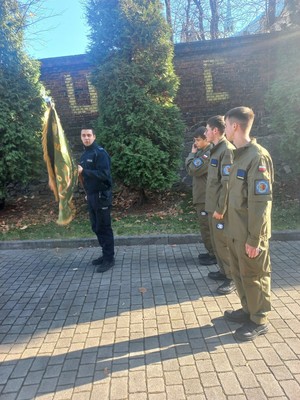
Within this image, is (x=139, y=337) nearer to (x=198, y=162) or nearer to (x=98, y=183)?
(x=98, y=183)

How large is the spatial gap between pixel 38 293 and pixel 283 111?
6.30 metres

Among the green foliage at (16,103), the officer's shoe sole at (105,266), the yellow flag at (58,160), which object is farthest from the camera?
the green foliage at (16,103)

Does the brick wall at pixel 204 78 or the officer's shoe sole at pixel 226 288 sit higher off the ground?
the brick wall at pixel 204 78

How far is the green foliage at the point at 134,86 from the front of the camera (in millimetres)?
7516

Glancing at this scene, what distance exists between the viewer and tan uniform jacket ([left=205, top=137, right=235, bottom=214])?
3.90m

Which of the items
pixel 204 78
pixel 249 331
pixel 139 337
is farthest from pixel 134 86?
pixel 249 331

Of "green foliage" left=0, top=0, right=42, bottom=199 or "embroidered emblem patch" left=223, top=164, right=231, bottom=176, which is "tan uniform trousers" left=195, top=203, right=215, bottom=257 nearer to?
"embroidered emblem patch" left=223, top=164, right=231, bottom=176

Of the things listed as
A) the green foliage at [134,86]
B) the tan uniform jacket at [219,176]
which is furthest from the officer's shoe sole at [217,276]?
the green foliage at [134,86]

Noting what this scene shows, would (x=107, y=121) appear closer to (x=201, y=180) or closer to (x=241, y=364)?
(x=201, y=180)

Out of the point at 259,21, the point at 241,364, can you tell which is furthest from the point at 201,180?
the point at 259,21

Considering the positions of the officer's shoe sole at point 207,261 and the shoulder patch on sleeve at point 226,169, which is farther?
the officer's shoe sole at point 207,261

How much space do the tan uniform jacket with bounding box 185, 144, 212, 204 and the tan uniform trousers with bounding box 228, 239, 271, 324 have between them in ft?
5.51

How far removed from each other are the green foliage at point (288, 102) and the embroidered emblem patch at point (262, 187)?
4.84 metres

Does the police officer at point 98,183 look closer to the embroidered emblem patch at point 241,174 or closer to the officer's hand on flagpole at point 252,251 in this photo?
the embroidered emblem patch at point 241,174
